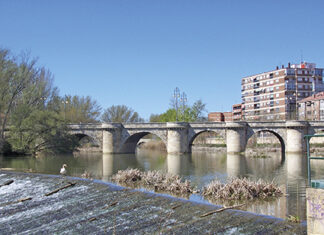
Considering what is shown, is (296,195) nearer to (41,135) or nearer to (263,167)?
(263,167)

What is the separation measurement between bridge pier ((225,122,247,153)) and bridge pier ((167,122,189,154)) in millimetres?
6222

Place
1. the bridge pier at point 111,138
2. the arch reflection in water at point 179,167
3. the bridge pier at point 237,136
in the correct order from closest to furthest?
the arch reflection in water at point 179,167 → the bridge pier at point 237,136 → the bridge pier at point 111,138

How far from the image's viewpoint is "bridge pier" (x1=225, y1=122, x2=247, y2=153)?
159ft

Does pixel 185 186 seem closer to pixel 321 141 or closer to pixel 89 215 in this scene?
pixel 89 215

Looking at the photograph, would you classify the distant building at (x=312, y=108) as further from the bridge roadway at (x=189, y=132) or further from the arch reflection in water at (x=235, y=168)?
the arch reflection in water at (x=235, y=168)

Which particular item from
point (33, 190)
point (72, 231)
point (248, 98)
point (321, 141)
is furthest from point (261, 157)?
point (248, 98)

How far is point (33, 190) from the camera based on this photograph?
55.3ft

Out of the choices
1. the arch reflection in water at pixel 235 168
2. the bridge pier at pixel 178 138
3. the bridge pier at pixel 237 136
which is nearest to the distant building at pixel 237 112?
the bridge pier at pixel 178 138

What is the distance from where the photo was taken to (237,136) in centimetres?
4844

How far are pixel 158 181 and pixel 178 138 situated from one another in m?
33.6

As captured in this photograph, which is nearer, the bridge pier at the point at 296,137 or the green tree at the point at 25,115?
the green tree at the point at 25,115

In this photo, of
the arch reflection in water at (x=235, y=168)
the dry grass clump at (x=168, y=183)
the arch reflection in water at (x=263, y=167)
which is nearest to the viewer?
the dry grass clump at (x=168, y=183)

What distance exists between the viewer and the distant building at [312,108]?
6700 centimetres

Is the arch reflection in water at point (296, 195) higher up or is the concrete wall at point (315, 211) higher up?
the concrete wall at point (315, 211)
